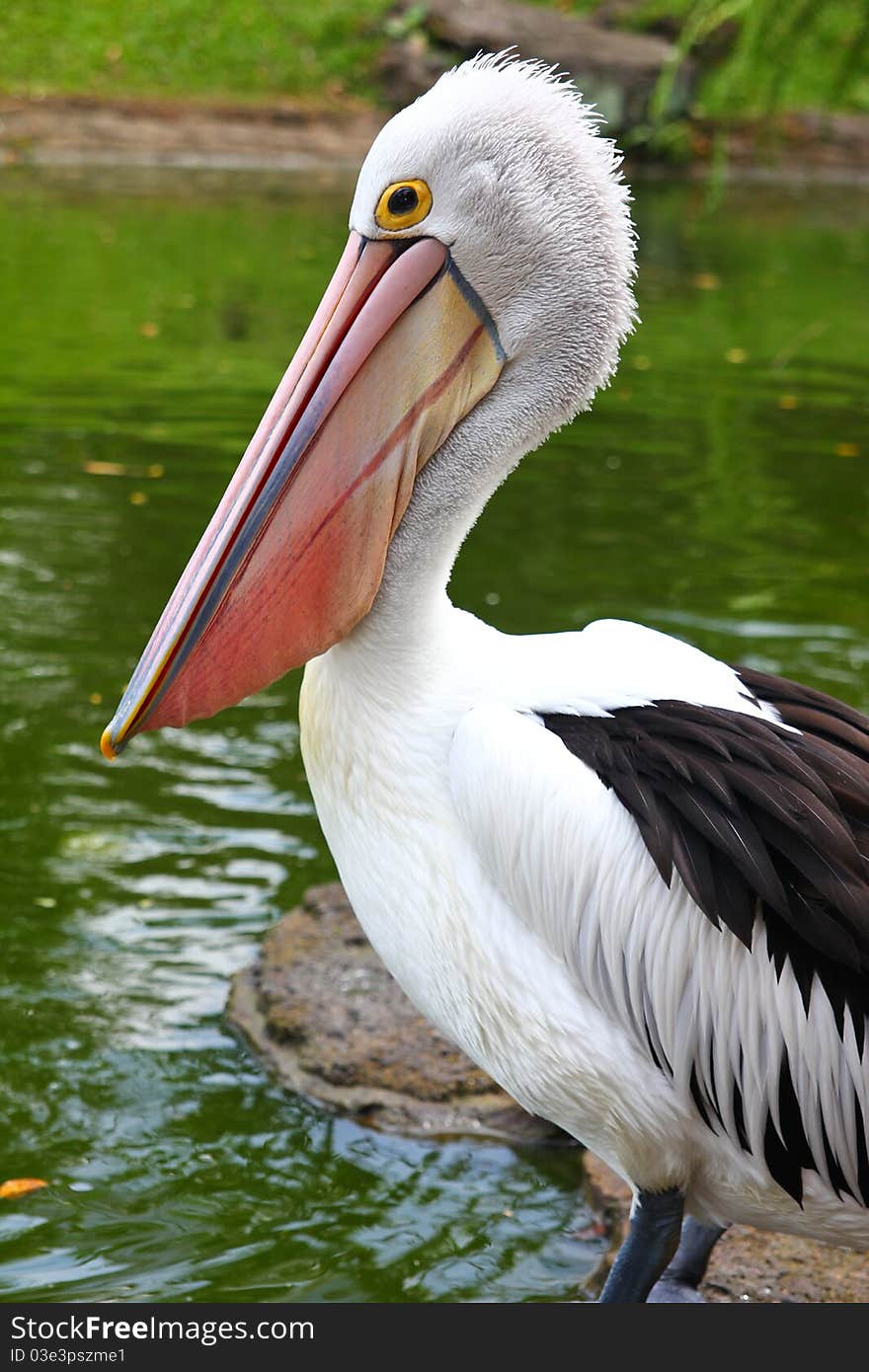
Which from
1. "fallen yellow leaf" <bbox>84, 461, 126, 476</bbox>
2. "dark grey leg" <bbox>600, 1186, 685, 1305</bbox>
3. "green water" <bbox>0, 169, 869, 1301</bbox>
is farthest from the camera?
"fallen yellow leaf" <bbox>84, 461, 126, 476</bbox>

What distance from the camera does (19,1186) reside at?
10.0 ft

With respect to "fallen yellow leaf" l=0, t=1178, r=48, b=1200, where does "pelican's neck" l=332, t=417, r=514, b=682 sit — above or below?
above

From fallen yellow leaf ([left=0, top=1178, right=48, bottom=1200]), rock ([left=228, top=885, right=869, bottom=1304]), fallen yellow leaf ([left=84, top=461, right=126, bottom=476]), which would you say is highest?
fallen yellow leaf ([left=84, top=461, right=126, bottom=476])

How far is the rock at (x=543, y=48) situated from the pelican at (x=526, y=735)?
46.1 feet

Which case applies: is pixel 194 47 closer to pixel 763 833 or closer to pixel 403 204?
pixel 403 204

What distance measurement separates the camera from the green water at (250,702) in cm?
302

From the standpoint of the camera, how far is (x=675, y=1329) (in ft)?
7.71

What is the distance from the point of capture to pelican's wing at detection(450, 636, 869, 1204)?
7.28 ft

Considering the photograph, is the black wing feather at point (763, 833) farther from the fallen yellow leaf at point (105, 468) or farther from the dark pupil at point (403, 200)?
the fallen yellow leaf at point (105, 468)

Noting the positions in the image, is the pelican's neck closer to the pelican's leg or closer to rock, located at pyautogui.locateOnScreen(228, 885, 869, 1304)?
the pelican's leg

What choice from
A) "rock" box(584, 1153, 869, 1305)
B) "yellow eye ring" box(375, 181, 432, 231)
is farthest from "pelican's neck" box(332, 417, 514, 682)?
"rock" box(584, 1153, 869, 1305)

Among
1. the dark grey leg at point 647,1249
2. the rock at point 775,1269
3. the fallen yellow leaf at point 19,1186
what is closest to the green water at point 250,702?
the fallen yellow leaf at point 19,1186

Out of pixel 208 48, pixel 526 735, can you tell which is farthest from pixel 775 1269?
pixel 208 48

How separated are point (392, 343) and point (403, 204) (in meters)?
0.19
